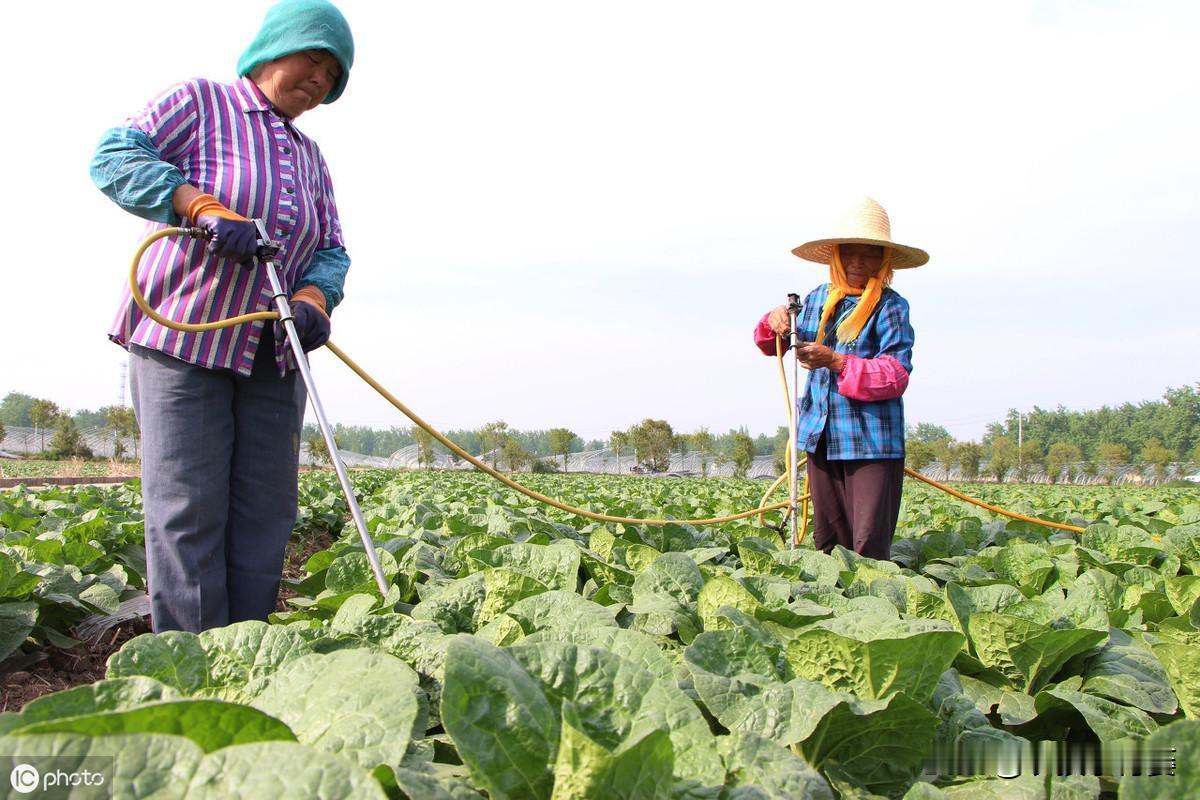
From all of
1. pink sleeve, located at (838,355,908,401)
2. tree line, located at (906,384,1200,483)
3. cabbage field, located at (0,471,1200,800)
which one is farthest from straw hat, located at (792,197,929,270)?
tree line, located at (906,384,1200,483)

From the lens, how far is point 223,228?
91.1 inches

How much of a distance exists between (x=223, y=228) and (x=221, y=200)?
0.37 metres

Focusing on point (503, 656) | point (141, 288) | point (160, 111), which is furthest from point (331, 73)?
point (503, 656)

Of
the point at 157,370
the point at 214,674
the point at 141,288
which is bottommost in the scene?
the point at 214,674

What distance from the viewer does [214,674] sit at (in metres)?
1.35

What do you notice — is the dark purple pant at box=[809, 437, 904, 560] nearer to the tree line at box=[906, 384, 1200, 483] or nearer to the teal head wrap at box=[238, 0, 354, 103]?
the teal head wrap at box=[238, 0, 354, 103]

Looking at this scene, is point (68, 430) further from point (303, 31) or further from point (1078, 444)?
point (1078, 444)

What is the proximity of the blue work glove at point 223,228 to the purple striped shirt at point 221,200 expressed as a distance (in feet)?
0.68

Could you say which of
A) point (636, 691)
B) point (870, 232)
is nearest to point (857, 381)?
point (870, 232)

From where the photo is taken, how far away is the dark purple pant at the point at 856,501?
3.65 metres

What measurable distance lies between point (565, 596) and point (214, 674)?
2.31 feet

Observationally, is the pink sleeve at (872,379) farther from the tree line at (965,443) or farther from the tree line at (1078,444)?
the tree line at (1078,444)

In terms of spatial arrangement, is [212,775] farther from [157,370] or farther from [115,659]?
[157,370]

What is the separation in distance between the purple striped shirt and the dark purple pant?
8.36 ft
